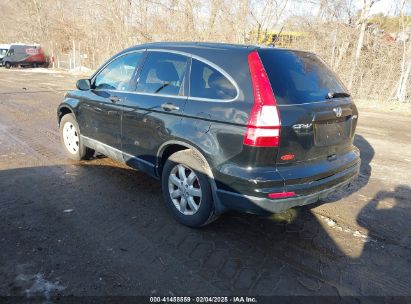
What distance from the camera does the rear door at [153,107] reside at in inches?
142

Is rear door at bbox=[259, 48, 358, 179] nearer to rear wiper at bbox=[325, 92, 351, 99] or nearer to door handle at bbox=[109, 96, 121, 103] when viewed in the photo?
rear wiper at bbox=[325, 92, 351, 99]

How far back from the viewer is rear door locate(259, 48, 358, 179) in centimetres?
299

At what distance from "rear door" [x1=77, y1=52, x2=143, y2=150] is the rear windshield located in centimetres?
187

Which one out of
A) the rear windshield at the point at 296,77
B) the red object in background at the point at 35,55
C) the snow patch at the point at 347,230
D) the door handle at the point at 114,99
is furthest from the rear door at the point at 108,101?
the red object in background at the point at 35,55

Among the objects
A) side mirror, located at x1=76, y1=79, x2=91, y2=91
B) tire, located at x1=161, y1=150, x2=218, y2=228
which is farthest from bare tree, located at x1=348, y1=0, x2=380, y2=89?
tire, located at x1=161, y1=150, x2=218, y2=228

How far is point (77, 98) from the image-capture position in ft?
17.3

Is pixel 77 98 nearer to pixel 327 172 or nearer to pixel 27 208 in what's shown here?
pixel 27 208

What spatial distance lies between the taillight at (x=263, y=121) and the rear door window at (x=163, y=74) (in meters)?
0.98

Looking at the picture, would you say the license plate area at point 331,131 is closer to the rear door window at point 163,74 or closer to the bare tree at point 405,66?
the rear door window at point 163,74

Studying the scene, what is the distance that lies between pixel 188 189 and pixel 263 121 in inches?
45.2

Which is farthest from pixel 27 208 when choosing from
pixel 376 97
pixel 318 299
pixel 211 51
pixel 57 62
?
pixel 57 62

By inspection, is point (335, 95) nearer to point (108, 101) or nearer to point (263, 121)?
point (263, 121)

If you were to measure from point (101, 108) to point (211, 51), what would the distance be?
6.62 feet

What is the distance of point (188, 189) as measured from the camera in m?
3.54
